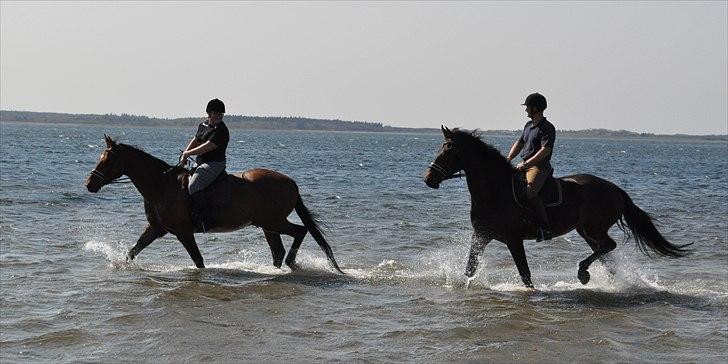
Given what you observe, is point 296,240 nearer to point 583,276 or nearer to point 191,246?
point 191,246

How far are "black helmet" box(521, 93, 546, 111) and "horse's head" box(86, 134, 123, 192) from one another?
5.86 metres

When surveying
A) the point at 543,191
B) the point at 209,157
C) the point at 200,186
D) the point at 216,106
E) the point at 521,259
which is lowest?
the point at 521,259

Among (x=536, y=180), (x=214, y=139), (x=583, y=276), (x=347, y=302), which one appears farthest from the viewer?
(x=214, y=139)

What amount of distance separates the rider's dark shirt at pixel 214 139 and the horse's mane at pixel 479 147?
3335 mm

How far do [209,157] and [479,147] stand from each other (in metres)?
3.87

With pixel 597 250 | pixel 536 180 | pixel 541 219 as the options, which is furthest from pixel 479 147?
pixel 597 250

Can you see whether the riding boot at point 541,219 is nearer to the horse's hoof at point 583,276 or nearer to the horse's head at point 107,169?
the horse's hoof at point 583,276

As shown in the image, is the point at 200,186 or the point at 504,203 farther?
the point at 200,186

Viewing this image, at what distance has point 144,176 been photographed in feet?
42.6

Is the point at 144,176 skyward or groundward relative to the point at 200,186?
skyward

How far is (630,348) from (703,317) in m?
2.19

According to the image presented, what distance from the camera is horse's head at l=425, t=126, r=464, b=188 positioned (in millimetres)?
11617

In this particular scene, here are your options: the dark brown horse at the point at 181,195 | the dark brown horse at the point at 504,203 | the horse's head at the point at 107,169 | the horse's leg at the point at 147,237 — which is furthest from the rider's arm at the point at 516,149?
the horse's head at the point at 107,169

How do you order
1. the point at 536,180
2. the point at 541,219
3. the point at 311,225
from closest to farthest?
the point at 536,180 → the point at 541,219 → the point at 311,225
